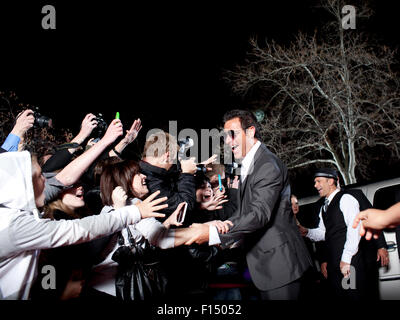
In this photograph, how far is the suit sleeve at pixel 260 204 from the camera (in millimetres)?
2882

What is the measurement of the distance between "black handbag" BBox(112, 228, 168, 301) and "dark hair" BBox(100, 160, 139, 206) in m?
0.43

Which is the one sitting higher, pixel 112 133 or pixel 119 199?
pixel 112 133

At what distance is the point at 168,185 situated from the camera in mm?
3650

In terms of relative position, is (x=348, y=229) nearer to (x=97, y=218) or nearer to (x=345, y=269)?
(x=345, y=269)

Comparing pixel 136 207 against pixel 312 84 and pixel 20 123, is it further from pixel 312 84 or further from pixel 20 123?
pixel 312 84

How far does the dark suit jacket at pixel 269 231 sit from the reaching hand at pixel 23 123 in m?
2.31

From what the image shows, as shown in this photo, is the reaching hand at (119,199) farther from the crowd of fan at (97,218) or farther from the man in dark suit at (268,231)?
the man in dark suit at (268,231)

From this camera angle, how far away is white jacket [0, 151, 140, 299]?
216cm

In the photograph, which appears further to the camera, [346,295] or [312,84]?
[312,84]

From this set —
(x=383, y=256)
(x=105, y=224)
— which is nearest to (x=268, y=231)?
(x=105, y=224)

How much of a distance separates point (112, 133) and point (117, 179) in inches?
20.9

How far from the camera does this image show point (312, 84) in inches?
622
